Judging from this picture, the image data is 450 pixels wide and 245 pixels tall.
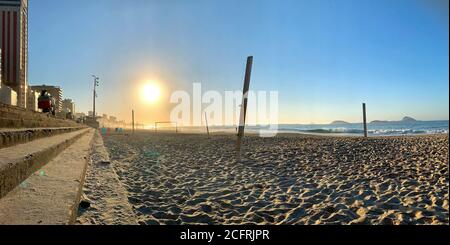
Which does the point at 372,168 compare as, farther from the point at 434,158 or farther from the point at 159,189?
the point at 159,189

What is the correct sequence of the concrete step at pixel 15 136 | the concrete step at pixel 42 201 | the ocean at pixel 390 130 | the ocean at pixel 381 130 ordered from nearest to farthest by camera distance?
1. the concrete step at pixel 42 201
2. the concrete step at pixel 15 136
3. the ocean at pixel 381 130
4. the ocean at pixel 390 130

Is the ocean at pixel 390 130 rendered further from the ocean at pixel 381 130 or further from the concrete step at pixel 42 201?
the concrete step at pixel 42 201

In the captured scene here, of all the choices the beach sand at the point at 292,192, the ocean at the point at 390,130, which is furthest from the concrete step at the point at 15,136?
the ocean at the point at 390,130

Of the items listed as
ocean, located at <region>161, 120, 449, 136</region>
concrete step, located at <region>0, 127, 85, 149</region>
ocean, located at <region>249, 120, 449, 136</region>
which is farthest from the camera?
ocean, located at <region>249, 120, 449, 136</region>

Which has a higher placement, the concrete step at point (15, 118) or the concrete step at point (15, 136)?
the concrete step at point (15, 118)

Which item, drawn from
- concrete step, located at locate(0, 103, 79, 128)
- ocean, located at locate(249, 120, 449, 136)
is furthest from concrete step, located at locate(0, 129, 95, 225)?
ocean, located at locate(249, 120, 449, 136)

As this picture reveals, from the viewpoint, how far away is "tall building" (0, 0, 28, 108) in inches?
651

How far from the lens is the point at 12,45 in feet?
55.5

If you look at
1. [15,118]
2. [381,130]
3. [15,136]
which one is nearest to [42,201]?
[15,136]

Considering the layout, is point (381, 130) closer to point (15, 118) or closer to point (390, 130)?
point (390, 130)

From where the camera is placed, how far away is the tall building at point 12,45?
16547 mm

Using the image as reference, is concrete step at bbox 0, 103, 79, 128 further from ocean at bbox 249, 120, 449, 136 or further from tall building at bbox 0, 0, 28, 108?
ocean at bbox 249, 120, 449, 136
